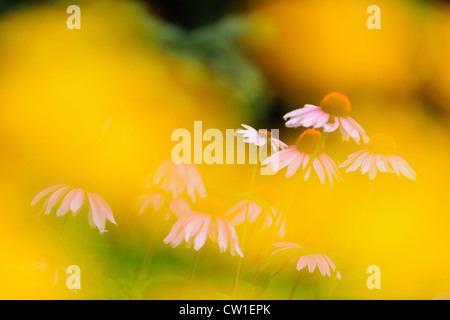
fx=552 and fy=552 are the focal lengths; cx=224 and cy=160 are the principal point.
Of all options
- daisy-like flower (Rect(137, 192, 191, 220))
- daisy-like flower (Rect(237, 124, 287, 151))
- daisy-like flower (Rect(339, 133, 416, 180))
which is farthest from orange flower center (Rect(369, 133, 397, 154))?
daisy-like flower (Rect(137, 192, 191, 220))

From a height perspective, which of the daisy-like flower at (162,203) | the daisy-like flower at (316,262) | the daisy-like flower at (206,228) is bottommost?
the daisy-like flower at (316,262)

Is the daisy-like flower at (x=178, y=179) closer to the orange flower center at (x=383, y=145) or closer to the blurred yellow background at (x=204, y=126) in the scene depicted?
the blurred yellow background at (x=204, y=126)

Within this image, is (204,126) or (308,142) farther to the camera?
(204,126)

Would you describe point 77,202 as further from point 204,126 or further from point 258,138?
point 204,126

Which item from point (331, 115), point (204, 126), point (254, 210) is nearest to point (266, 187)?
point (254, 210)

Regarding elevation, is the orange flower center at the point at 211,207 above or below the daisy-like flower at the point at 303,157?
below

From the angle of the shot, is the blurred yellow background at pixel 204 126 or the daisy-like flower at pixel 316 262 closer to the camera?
the daisy-like flower at pixel 316 262

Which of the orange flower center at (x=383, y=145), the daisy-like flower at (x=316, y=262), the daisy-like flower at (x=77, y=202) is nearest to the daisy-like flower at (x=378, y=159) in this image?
the orange flower center at (x=383, y=145)
